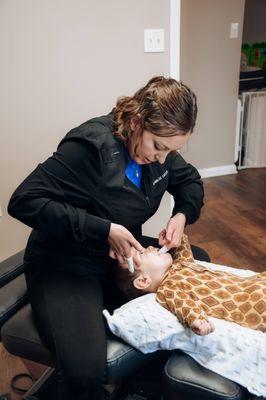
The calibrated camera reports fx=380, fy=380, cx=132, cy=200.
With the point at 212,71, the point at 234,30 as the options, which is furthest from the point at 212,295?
the point at 234,30

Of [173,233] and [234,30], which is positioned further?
[234,30]

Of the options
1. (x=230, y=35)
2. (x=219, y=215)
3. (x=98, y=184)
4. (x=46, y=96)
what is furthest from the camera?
(x=230, y=35)

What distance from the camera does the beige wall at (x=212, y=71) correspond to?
10.0 feet

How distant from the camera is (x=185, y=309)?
1084 millimetres

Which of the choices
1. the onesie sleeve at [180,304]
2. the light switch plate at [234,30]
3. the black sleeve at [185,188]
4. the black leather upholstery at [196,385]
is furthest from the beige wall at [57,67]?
the light switch plate at [234,30]

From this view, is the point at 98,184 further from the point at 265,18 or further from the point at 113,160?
the point at 265,18

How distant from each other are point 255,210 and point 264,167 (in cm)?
99

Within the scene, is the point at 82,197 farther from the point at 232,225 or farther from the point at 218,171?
the point at 218,171

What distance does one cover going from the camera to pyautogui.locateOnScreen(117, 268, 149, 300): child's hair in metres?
1.29

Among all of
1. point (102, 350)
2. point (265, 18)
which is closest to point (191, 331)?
point (102, 350)

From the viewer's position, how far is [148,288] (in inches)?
50.9

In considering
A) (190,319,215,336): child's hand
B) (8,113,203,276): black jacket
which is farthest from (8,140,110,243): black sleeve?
(190,319,215,336): child's hand

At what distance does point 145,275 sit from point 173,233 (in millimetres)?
176

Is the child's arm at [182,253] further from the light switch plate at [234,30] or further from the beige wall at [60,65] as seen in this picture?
the light switch plate at [234,30]
